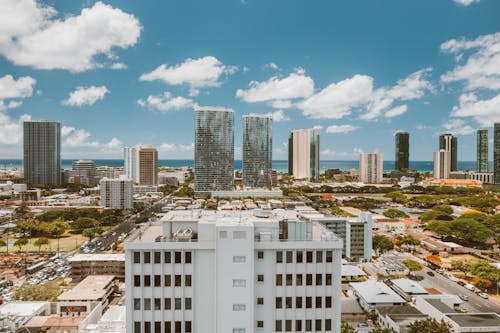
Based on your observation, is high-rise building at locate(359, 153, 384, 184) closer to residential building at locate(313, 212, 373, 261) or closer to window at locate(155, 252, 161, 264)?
residential building at locate(313, 212, 373, 261)

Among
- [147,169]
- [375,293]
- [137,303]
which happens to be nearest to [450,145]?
[147,169]

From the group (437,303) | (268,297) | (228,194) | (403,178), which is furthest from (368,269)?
(403,178)

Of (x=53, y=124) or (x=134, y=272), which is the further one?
(x=53, y=124)

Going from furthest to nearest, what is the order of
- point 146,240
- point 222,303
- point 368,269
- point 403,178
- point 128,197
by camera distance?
point 403,178 → point 128,197 → point 368,269 → point 146,240 → point 222,303

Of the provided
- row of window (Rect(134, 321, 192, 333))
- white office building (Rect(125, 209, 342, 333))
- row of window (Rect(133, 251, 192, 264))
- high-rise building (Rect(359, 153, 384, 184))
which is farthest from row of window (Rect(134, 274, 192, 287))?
high-rise building (Rect(359, 153, 384, 184))

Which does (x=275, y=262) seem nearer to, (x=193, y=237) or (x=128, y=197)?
(x=193, y=237)
